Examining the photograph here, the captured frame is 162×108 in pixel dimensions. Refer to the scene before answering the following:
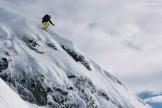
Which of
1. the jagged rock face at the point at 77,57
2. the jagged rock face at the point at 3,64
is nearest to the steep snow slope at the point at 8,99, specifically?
the jagged rock face at the point at 3,64

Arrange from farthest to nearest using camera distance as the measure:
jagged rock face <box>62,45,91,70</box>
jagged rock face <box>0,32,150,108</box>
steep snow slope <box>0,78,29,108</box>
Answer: jagged rock face <box>62,45,91,70</box> → jagged rock face <box>0,32,150,108</box> → steep snow slope <box>0,78,29,108</box>


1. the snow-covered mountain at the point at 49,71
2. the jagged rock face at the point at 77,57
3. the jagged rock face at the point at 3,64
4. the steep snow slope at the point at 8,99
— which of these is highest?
the jagged rock face at the point at 77,57

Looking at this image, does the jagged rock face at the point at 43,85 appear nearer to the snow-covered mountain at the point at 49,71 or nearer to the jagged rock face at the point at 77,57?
the snow-covered mountain at the point at 49,71

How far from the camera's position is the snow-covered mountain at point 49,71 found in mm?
60312

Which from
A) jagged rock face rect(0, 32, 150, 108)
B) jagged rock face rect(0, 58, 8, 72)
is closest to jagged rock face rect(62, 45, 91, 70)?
jagged rock face rect(0, 32, 150, 108)

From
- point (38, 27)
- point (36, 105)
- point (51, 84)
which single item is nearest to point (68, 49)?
point (38, 27)

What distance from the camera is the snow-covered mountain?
6031cm

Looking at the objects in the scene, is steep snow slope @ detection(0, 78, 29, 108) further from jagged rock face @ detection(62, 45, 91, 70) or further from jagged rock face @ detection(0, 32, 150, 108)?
jagged rock face @ detection(62, 45, 91, 70)

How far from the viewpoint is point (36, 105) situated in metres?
58.3

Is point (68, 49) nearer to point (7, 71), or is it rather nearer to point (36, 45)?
point (36, 45)

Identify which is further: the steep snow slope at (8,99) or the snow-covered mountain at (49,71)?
the snow-covered mountain at (49,71)

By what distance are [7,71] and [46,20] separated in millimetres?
8663

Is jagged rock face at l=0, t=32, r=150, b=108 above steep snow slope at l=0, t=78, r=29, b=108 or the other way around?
above

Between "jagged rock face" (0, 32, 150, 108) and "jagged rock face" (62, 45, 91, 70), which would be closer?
"jagged rock face" (0, 32, 150, 108)
